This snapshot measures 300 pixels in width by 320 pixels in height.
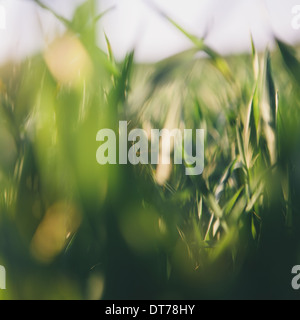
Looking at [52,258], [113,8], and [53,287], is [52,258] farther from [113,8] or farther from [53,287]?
[113,8]

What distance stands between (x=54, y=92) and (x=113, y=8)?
0.08m

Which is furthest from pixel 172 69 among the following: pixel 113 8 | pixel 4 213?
pixel 4 213

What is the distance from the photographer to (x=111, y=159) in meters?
0.27

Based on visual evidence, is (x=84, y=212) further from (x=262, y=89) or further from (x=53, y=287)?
(x=262, y=89)

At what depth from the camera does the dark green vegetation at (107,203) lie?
0.89 feet

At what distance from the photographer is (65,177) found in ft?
0.91

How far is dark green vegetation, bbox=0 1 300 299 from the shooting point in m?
0.27

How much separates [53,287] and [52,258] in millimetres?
23

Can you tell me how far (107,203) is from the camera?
0.88 feet

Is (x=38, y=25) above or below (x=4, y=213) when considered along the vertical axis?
above

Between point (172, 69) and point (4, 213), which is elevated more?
point (172, 69)

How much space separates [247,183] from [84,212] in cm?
13

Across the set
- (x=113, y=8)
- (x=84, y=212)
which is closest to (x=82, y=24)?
(x=113, y=8)

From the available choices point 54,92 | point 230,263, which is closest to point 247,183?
point 230,263
